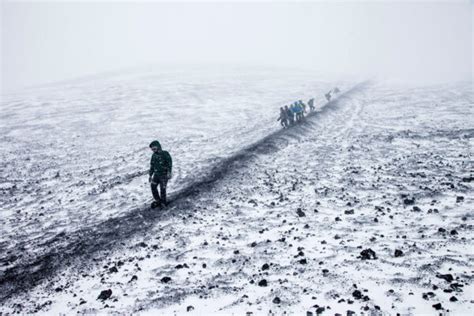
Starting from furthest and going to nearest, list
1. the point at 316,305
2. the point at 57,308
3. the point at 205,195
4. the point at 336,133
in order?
the point at 336,133, the point at 205,195, the point at 57,308, the point at 316,305

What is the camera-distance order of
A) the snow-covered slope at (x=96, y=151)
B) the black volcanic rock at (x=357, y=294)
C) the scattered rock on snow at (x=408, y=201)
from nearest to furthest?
the black volcanic rock at (x=357, y=294)
the scattered rock on snow at (x=408, y=201)
the snow-covered slope at (x=96, y=151)

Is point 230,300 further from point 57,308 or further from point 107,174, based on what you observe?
point 107,174

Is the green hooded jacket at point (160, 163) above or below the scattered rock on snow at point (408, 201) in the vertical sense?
above

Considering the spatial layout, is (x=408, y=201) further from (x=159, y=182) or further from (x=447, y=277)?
(x=159, y=182)

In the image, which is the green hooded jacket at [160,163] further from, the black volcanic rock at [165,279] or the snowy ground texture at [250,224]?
the black volcanic rock at [165,279]

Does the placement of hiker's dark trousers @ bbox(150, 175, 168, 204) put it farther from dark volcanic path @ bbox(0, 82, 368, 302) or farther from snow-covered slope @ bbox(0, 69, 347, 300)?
snow-covered slope @ bbox(0, 69, 347, 300)

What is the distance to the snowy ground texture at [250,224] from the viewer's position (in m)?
6.84

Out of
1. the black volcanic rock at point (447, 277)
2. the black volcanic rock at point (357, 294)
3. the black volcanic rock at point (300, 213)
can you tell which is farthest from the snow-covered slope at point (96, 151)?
the black volcanic rock at point (447, 277)

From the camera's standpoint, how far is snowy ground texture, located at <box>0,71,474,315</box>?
22.4ft

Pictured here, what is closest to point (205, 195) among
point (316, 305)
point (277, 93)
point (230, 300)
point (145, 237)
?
point (145, 237)

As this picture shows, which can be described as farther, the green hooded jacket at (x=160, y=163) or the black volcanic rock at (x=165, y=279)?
the green hooded jacket at (x=160, y=163)

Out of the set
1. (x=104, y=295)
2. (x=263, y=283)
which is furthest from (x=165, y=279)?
(x=263, y=283)

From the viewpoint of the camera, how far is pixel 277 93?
1980 inches

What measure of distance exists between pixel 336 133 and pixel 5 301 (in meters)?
20.5
